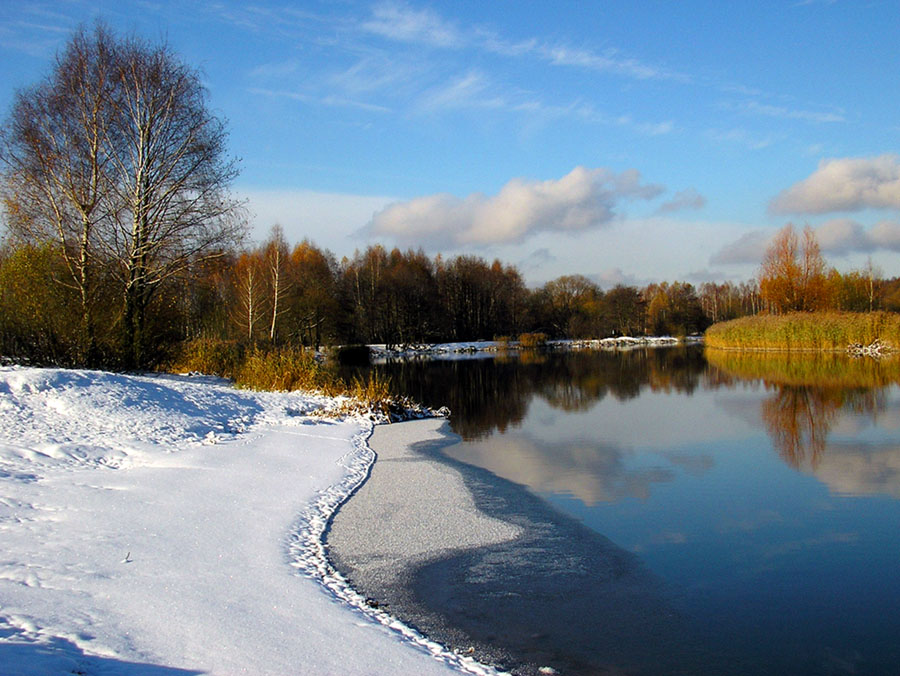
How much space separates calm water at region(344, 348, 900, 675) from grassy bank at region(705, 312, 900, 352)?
18860mm

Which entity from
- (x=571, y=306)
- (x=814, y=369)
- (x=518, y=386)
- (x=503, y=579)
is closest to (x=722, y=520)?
(x=503, y=579)

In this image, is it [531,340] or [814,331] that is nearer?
[814,331]

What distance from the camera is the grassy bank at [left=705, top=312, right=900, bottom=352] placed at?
3356 cm

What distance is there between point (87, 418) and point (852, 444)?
11.4 m

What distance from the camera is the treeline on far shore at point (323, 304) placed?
14.4 m

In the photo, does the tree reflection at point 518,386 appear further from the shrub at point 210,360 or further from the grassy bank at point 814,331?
the grassy bank at point 814,331

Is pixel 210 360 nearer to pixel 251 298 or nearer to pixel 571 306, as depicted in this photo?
pixel 251 298

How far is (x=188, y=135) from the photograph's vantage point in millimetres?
17859

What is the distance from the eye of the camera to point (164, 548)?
5.16 metres

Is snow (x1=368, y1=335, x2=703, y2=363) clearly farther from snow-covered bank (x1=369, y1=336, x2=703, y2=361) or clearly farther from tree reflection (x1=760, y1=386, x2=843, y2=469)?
tree reflection (x1=760, y1=386, x2=843, y2=469)

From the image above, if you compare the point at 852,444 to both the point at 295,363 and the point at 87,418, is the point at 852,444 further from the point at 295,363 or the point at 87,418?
the point at 295,363

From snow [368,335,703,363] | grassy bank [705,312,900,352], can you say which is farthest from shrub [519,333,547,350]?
grassy bank [705,312,900,352]

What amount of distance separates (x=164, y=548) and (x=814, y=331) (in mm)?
37888

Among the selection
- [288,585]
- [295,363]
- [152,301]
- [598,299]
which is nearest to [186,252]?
[152,301]
